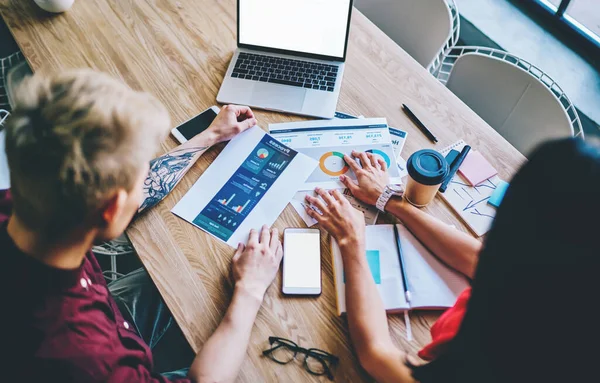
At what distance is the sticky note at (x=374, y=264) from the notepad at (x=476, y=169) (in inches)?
13.8

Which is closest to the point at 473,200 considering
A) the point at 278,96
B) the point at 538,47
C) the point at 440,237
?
the point at 440,237

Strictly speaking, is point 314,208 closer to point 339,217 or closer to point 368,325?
point 339,217

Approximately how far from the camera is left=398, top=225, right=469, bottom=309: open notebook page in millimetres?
987

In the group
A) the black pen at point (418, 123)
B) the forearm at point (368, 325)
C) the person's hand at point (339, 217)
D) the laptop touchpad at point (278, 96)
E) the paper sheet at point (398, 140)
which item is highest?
the black pen at point (418, 123)

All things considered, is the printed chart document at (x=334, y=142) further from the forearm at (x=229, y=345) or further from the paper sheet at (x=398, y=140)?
the forearm at (x=229, y=345)

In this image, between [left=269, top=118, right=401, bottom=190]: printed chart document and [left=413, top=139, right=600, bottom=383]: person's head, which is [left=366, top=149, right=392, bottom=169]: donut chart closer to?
[left=269, top=118, right=401, bottom=190]: printed chart document

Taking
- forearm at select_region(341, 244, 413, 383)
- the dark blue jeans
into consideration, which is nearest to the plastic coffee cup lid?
forearm at select_region(341, 244, 413, 383)

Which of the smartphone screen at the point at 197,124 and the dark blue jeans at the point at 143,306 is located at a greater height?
the smartphone screen at the point at 197,124

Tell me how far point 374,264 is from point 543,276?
0.54m

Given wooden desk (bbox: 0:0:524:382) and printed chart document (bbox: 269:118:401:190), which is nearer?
wooden desk (bbox: 0:0:524:382)

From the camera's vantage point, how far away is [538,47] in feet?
7.86

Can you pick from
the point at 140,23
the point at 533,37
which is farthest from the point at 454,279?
the point at 533,37

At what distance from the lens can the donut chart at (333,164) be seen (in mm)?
1204

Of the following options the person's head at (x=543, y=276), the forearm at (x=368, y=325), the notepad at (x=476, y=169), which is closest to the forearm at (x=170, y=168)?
the forearm at (x=368, y=325)
